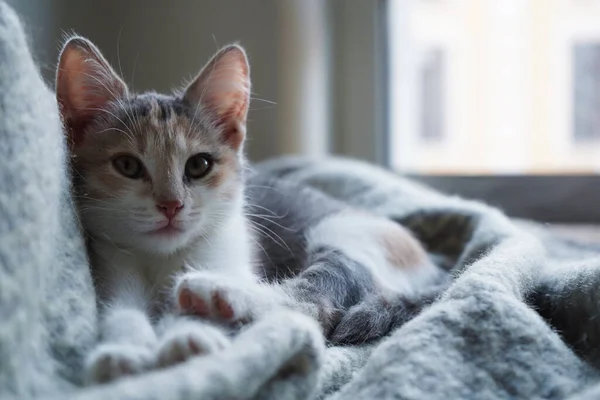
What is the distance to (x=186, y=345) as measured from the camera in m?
0.60

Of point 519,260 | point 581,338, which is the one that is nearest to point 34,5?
point 519,260

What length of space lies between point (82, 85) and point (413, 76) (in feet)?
4.62

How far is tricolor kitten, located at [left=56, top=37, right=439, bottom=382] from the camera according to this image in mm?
747

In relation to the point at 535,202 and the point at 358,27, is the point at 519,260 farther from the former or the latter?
the point at 358,27

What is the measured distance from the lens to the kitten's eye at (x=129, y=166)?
2.97 ft

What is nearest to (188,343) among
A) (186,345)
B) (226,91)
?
(186,345)

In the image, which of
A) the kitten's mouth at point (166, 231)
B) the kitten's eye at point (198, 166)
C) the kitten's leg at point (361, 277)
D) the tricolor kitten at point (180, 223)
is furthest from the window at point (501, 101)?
the kitten's mouth at point (166, 231)

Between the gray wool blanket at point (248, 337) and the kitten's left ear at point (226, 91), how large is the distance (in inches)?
12.5

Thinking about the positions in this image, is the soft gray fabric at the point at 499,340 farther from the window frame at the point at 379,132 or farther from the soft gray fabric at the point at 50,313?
the window frame at the point at 379,132

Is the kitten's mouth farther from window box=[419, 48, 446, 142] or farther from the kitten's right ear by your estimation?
window box=[419, 48, 446, 142]

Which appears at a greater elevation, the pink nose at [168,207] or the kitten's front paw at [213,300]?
the pink nose at [168,207]

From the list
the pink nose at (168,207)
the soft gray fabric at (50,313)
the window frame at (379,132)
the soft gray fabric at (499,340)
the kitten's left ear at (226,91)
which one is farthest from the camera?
the window frame at (379,132)

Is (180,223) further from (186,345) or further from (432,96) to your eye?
(432,96)

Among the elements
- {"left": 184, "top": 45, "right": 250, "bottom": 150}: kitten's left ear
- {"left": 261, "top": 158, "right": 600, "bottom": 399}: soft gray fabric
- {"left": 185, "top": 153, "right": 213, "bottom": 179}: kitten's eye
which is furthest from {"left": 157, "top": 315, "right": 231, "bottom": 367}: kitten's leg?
{"left": 184, "top": 45, "right": 250, "bottom": 150}: kitten's left ear
